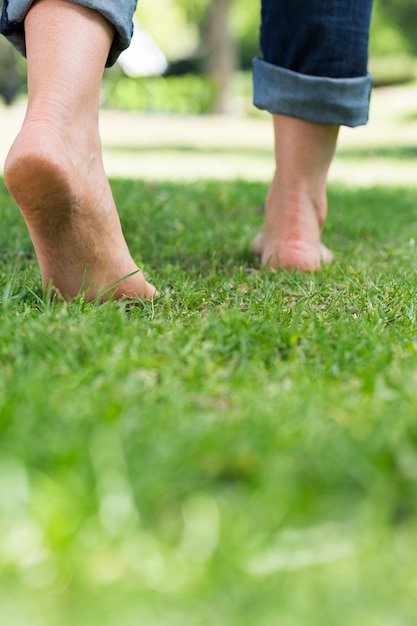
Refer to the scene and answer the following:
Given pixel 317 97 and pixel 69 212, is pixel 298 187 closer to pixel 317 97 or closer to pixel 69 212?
pixel 317 97

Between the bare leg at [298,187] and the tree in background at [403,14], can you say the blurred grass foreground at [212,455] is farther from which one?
the tree in background at [403,14]

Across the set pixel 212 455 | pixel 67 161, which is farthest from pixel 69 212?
pixel 212 455

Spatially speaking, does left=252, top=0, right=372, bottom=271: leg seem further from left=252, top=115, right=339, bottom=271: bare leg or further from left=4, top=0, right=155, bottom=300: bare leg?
left=4, top=0, right=155, bottom=300: bare leg

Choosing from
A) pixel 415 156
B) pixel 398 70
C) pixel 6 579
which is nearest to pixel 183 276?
pixel 6 579

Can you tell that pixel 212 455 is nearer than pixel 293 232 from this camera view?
Yes

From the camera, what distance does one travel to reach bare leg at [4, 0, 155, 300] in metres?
1.45

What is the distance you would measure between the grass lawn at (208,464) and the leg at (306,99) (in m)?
0.50

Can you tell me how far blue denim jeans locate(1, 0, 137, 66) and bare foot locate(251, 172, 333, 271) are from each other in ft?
2.10

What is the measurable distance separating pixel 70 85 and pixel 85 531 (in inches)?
38.8

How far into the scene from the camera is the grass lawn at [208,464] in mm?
692

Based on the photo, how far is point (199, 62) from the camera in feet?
90.5

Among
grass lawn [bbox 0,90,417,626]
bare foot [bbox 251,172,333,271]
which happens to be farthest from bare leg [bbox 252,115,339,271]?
grass lawn [bbox 0,90,417,626]

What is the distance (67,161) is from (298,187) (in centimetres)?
81

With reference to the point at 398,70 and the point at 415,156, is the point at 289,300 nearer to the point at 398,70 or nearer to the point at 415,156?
the point at 415,156
